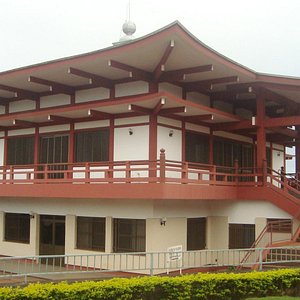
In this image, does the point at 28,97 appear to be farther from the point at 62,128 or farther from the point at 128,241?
the point at 128,241

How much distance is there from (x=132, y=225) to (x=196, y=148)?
4.70 meters

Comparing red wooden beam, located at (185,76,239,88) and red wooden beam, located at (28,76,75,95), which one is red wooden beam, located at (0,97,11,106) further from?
red wooden beam, located at (185,76,239,88)

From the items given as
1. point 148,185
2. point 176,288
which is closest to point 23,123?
point 148,185

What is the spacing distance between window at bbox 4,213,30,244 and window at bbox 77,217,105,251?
3.66 metres

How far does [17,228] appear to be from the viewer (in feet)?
77.9

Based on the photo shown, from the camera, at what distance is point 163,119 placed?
19.6 meters

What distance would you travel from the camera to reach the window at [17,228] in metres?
23.3

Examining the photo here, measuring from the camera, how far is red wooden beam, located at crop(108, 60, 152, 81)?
18.2 m

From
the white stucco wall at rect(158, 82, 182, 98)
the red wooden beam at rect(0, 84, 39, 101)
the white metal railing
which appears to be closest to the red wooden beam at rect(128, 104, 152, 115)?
the white stucco wall at rect(158, 82, 182, 98)

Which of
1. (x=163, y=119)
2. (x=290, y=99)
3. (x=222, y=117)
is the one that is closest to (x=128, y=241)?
(x=163, y=119)

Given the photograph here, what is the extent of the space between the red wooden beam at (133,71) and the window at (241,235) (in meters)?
7.45

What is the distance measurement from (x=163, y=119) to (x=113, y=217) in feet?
14.4

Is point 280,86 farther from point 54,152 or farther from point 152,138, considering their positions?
point 54,152

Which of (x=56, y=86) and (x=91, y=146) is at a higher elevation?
(x=56, y=86)
